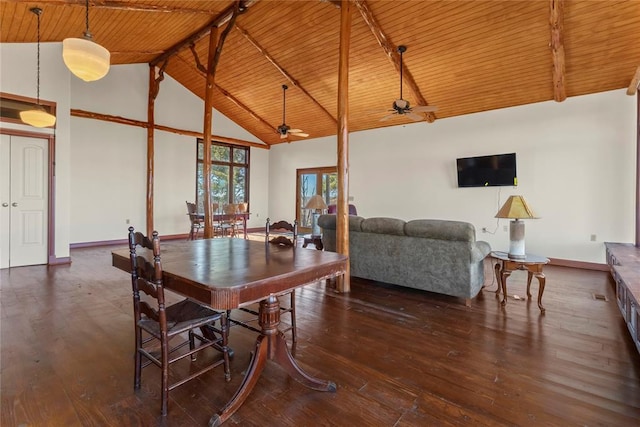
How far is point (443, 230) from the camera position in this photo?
329 centimetres

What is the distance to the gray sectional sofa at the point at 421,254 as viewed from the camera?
323 centimetres

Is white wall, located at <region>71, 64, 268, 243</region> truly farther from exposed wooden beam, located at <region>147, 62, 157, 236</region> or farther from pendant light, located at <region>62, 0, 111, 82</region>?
pendant light, located at <region>62, 0, 111, 82</region>

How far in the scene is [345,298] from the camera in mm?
3570

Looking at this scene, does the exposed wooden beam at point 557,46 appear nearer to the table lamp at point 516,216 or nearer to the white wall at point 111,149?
the table lamp at point 516,216

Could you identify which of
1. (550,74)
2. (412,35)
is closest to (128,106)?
(412,35)

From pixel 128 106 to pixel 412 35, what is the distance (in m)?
6.49

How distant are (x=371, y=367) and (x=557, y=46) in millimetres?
5064

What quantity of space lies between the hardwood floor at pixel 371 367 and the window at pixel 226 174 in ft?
18.5

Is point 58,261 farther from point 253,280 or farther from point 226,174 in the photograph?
point 253,280

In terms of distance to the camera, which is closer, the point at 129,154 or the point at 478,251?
the point at 478,251

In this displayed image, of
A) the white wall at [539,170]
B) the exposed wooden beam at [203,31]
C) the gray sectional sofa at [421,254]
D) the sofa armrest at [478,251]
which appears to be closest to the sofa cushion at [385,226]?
the gray sectional sofa at [421,254]

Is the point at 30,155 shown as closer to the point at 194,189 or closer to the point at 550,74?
the point at 194,189

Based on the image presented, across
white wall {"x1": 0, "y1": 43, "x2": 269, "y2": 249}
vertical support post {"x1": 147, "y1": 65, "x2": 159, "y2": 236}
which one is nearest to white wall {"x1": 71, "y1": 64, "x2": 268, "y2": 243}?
white wall {"x1": 0, "y1": 43, "x2": 269, "y2": 249}

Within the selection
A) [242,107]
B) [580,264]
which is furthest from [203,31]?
[580,264]
